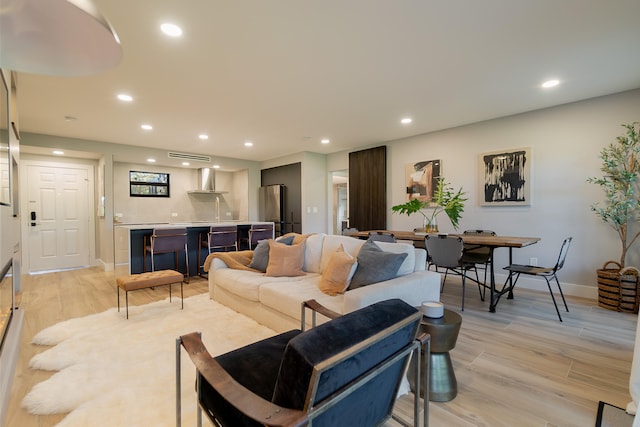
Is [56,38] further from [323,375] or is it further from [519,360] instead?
[519,360]

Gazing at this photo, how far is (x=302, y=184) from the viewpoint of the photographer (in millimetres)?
7039

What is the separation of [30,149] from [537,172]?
845 centimetres

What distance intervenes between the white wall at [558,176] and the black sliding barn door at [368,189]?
1482 millimetres

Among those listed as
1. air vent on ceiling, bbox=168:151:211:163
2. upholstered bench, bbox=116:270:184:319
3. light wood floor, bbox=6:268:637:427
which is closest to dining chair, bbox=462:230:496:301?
light wood floor, bbox=6:268:637:427

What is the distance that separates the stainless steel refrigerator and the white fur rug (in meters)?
4.21

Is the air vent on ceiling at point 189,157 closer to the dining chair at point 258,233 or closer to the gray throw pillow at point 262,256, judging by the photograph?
the dining chair at point 258,233

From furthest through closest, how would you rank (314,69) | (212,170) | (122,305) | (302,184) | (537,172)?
1. (212,170)
2. (302,184)
3. (537,172)
4. (122,305)
5. (314,69)

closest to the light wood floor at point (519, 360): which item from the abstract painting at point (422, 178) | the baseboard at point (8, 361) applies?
the baseboard at point (8, 361)

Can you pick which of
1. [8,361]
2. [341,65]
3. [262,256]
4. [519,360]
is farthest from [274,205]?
[519,360]

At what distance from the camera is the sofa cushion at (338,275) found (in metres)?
2.52

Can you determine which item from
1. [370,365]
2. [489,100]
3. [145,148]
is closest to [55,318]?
[370,365]

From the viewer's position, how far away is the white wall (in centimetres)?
365

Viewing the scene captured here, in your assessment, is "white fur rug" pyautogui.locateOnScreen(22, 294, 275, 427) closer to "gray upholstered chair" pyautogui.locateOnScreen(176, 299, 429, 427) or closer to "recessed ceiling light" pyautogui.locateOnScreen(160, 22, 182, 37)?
"gray upholstered chair" pyautogui.locateOnScreen(176, 299, 429, 427)

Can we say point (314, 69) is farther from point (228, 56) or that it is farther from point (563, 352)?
point (563, 352)
